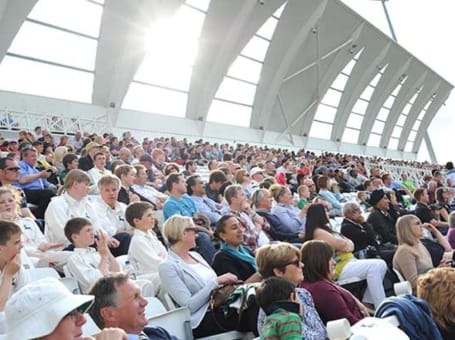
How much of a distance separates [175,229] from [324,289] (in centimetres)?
118

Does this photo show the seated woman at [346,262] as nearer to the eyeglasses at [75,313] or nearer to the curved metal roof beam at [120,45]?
the eyeglasses at [75,313]

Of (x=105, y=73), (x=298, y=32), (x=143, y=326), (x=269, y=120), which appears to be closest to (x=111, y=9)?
(x=105, y=73)

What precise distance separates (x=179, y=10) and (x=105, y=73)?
3598mm

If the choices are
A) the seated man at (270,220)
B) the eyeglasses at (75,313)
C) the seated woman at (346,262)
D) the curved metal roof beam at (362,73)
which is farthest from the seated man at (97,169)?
the curved metal roof beam at (362,73)

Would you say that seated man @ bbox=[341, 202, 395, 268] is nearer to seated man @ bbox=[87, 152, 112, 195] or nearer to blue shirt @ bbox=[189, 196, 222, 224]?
blue shirt @ bbox=[189, 196, 222, 224]

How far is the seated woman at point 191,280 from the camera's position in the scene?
9.36 feet

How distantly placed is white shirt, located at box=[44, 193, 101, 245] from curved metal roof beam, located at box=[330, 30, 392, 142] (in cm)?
2477

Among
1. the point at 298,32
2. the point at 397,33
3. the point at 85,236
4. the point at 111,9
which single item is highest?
the point at 397,33

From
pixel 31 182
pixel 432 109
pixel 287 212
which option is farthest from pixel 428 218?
pixel 432 109

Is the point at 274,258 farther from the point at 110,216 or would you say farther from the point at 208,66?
the point at 208,66

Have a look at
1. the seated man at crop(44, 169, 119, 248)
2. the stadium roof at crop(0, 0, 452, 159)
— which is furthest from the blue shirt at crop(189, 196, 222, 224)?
the stadium roof at crop(0, 0, 452, 159)

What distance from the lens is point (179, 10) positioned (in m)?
16.4

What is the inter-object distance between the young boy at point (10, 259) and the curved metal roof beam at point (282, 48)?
64.4ft

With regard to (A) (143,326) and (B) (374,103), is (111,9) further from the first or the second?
(B) (374,103)
